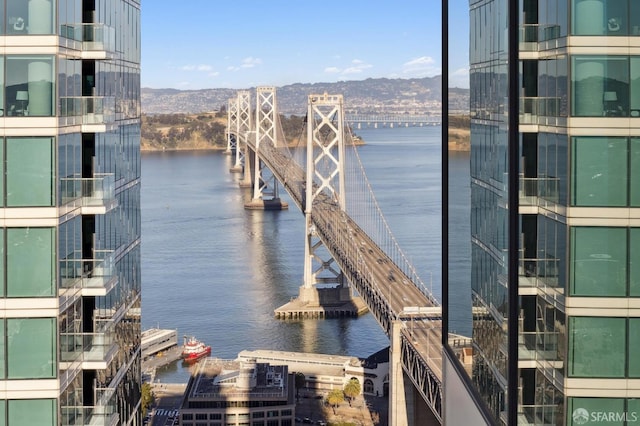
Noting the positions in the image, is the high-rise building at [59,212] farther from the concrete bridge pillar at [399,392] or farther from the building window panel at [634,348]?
the concrete bridge pillar at [399,392]

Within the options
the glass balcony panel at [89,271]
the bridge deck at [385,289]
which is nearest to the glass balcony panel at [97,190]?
the glass balcony panel at [89,271]

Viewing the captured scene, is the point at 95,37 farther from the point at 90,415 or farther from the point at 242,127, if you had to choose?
the point at 242,127

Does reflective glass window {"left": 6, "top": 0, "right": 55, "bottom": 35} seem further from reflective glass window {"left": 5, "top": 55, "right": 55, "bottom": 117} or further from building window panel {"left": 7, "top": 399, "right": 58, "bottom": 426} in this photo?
building window panel {"left": 7, "top": 399, "right": 58, "bottom": 426}

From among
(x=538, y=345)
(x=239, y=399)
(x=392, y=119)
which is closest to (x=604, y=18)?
(x=538, y=345)

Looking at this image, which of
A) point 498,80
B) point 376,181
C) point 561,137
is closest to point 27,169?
point 498,80

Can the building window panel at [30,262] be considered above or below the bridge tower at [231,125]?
below

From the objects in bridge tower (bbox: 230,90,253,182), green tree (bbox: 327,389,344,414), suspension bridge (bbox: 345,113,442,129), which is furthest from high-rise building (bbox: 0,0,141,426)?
suspension bridge (bbox: 345,113,442,129)
